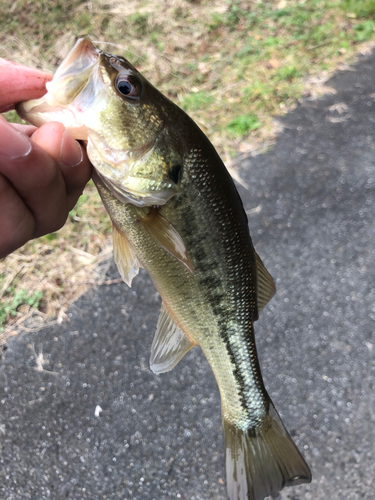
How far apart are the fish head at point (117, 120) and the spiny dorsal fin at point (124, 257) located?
0.75 ft

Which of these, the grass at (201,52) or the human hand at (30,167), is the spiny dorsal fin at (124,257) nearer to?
the human hand at (30,167)

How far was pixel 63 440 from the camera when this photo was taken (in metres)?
2.52

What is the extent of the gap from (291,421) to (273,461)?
2.97 feet

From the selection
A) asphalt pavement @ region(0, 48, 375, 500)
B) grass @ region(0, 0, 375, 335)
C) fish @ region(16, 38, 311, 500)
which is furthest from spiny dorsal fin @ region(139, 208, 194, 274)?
grass @ region(0, 0, 375, 335)

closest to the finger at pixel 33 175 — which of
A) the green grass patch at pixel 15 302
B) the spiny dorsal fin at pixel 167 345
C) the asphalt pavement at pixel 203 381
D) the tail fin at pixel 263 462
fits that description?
the spiny dorsal fin at pixel 167 345

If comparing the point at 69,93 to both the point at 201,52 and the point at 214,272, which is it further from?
the point at 201,52

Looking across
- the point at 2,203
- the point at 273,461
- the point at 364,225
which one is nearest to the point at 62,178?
the point at 2,203

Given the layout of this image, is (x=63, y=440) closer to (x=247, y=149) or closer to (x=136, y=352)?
(x=136, y=352)

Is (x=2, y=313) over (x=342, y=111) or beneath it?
over

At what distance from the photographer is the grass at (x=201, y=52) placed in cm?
339

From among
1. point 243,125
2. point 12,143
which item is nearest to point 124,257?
point 12,143

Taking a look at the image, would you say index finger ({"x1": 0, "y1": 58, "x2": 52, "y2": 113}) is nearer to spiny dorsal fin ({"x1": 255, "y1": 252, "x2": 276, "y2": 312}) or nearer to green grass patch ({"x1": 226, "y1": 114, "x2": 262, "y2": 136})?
spiny dorsal fin ({"x1": 255, "y1": 252, "x2": 276, "y2": 312})

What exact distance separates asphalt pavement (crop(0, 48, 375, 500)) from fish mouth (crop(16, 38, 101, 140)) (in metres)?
2.05

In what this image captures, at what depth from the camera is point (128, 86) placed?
1255 millimetres
